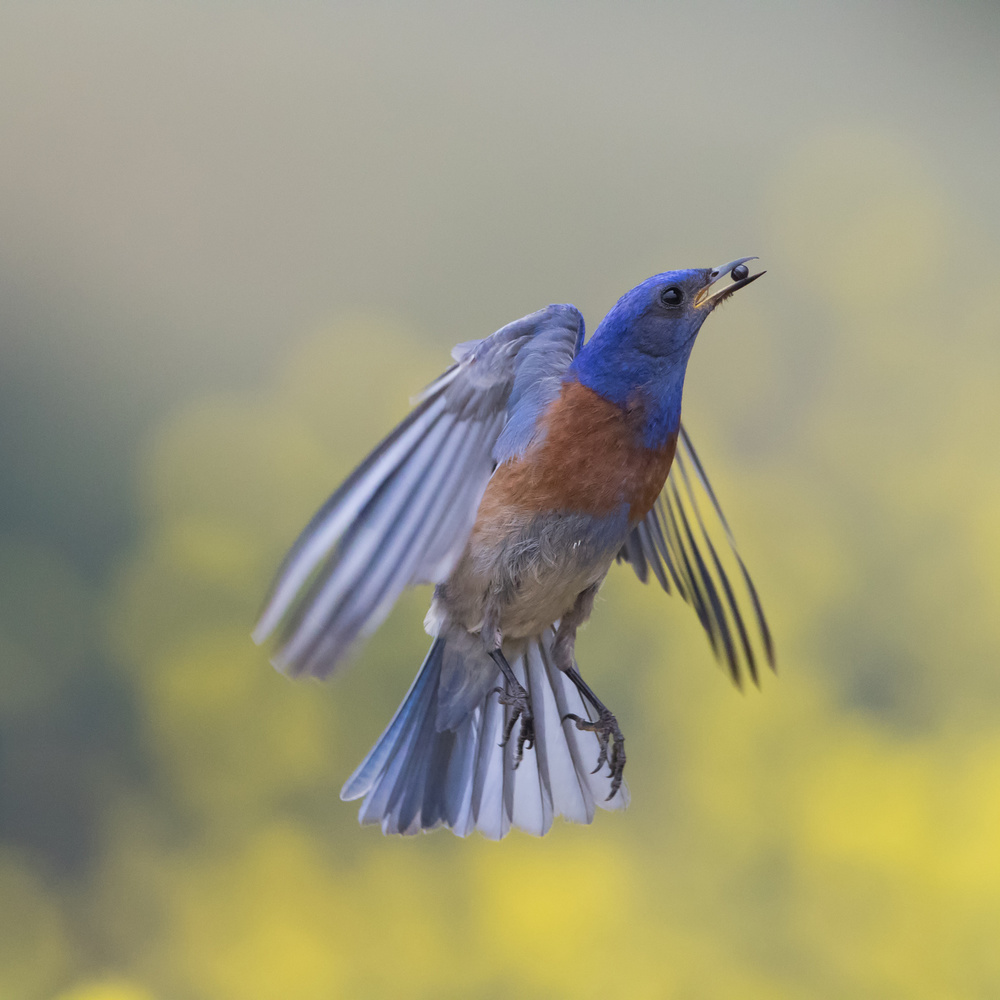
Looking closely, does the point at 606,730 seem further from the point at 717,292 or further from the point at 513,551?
the point at 717,292

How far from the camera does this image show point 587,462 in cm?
103

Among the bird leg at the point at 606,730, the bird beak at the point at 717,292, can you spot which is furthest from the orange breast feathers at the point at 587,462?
the bird leg at the point at 606,730

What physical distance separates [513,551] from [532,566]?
0.02m

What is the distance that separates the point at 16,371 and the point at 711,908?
5.19 feet

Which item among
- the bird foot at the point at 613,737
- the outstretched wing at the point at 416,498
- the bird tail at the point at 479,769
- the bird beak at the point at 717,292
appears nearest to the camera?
the outstretched wing at the point at 416,498

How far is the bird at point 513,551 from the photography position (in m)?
0.94

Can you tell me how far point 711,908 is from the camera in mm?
1941

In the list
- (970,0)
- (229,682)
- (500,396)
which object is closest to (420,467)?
(500,396)

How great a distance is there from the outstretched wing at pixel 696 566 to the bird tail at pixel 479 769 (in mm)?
147

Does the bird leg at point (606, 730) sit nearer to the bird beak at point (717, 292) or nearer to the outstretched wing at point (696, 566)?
the outstretched wing at point (696, 566)

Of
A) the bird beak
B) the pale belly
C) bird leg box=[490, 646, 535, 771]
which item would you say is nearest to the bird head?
the bird beak

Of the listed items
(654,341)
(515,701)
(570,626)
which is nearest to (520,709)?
(515,701)

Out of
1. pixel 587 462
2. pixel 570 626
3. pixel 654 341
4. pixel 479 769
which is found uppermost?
pixel 654 341

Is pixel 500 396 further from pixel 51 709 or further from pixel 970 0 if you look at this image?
pixel 970 0
